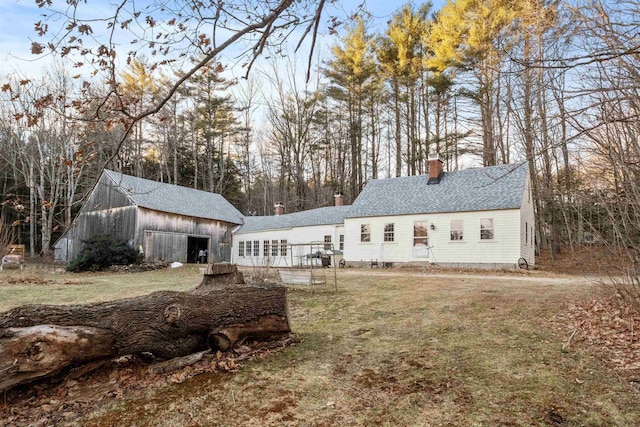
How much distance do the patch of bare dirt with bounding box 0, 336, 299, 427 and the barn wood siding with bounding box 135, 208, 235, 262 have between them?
21.3 metres

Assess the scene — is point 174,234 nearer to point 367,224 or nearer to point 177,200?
point 177,200

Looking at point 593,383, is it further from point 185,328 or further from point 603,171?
point 185,328

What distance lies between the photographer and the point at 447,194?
21.7m

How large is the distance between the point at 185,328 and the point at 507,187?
758 inches

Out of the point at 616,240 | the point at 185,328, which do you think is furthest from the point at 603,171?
the point at 185,328

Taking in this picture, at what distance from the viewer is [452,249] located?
20.4 meters

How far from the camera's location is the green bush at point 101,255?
22.2 meters

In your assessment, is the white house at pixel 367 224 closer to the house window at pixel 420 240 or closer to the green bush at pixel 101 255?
the house window at pixel 420 240

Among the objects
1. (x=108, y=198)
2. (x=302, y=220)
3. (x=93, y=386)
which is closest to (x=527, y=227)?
(x=302, y=220)

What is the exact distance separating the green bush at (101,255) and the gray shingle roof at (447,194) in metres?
13.7

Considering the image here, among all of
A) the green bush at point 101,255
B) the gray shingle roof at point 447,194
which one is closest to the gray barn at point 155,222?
the green bush at point 101,255

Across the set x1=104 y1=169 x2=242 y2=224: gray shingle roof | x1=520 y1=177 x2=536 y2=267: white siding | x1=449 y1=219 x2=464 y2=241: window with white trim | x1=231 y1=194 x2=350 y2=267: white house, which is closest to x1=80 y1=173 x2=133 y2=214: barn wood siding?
x1=104 y1=169 x2=242 y2=224: gray shingle roof

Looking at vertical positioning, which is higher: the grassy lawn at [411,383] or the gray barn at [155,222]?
the gray barn at [155,222]

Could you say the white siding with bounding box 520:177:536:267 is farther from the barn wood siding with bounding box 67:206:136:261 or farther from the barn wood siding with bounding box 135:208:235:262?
the barn wood siding with bounding box 67:206:136:261
